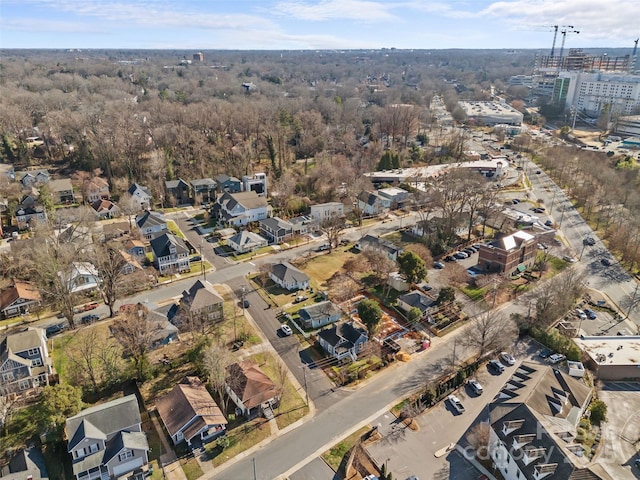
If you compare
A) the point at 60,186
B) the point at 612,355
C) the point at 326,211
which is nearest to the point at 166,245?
the point at 326,211

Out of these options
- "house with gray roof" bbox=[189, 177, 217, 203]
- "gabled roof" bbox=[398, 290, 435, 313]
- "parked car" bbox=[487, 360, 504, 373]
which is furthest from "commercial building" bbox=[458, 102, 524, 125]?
"parked car" bbox=[487, 360, 504, 373]

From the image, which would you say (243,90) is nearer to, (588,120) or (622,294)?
(588,120)

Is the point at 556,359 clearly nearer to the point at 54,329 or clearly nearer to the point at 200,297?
the point at 200,297

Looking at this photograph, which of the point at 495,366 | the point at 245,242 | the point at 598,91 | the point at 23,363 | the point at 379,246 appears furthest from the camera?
the point at 598,91

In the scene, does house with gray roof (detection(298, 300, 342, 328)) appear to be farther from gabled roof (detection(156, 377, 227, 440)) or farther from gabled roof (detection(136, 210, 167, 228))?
gabled roof (detection(136, 210, 167, 228))

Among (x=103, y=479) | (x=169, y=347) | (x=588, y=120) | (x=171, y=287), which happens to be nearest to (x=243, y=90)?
(x=588, y=120)

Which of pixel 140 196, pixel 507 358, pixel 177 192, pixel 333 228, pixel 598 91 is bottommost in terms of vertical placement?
pixel 507 358

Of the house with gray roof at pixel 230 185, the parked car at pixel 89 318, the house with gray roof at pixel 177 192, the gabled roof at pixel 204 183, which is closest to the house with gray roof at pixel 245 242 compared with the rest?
the house with gray roof at pixel 230 185
